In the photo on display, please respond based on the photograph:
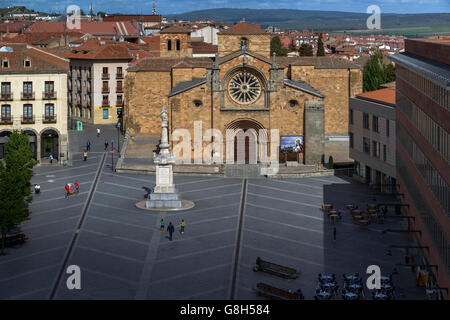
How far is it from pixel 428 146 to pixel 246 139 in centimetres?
4147

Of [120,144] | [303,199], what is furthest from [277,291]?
[120,144]

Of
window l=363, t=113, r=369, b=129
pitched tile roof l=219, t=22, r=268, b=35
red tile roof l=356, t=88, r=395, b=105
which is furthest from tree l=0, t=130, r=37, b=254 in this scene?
pitched tile roof l=219, t=22, r=268, b=35

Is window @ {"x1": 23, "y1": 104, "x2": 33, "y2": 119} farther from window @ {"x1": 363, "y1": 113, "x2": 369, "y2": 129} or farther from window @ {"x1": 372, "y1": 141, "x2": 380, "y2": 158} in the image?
window @ {"x1": 372, "y1": 141, "x2": 380, "y2": 158}

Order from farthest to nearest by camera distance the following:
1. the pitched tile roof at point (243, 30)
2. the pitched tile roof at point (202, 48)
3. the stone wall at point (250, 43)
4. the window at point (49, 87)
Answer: the pitched tile roof at point (202, 48)
the stone wall at point (250, 43)
the pitched tile roof at point (243, 30)
the window at point (49, 87)

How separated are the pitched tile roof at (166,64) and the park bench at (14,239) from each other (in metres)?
47.3

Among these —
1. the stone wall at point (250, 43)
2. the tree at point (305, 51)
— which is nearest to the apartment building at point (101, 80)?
the stone wall at point (250, 43)

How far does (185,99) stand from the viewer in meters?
81.6

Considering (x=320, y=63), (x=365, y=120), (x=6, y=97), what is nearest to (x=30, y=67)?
(x=6, y=97)

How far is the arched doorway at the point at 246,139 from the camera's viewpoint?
8156cm

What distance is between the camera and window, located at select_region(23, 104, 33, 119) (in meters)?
78.0

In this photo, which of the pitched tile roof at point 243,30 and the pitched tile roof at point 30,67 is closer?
the pitched tile roof at point 30,67

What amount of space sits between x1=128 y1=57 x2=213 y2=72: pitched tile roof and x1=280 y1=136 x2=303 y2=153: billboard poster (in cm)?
1731

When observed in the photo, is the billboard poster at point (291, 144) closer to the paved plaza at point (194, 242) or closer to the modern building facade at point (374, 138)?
the modern building facade at point (374, 138)

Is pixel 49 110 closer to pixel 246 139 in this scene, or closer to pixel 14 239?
pixel 246 139
